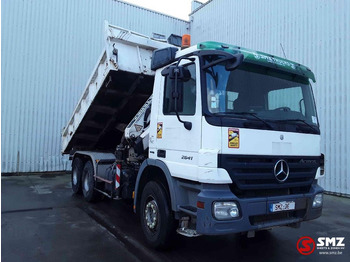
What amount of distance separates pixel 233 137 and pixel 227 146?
0.42 feet

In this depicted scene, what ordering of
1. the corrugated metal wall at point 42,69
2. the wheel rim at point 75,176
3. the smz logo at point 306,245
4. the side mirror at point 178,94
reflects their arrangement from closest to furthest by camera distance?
the side mirror at point 178,94
the smz logo at point 306,245
the wheel rim at point 75,176
the corrugated metal wall at point 42,69

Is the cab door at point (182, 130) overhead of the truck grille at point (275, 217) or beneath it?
overhead

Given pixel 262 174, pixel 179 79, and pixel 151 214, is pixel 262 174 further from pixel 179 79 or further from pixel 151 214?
pixel 151 214

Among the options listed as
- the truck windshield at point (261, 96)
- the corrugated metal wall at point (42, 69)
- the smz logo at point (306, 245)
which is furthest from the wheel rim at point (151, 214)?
the corrugated metal wall at point (42, 69)

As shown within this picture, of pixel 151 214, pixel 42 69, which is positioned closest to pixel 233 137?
pixel 151 214

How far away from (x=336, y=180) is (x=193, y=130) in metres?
6.48

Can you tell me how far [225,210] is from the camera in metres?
3.18

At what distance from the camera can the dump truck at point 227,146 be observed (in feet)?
10.6

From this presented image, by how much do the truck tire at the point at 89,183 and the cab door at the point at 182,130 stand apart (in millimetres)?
3062

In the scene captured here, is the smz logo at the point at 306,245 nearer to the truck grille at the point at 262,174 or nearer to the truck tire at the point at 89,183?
the truck grille at the point at 262,174

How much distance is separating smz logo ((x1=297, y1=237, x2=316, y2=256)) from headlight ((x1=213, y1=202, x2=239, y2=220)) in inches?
71.5

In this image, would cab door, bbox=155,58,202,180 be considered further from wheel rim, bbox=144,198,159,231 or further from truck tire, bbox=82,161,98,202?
truck tire, bbox=82,161,98,202

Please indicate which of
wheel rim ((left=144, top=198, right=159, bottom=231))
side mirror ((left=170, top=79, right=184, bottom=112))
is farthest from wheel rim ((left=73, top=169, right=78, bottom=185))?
side mirror ((left=170, top=79, right=184, bottom=112))

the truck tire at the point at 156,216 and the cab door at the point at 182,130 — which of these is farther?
the truck tire at the point at 156,216
